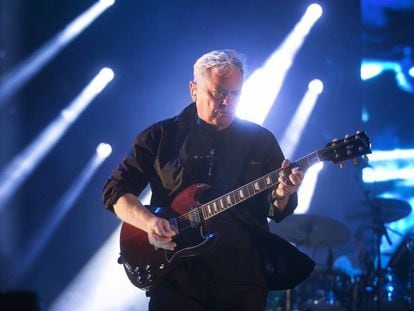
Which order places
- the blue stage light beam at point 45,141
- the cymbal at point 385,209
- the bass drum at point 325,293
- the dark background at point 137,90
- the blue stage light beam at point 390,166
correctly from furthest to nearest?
the blue stage light beam at point 390,166
the dark background at point 137,90
the blue stage light beam at point 45,141
the cymbal at point 385,209
the bass drum at point 325,293

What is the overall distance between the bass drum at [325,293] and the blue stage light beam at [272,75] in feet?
8.89

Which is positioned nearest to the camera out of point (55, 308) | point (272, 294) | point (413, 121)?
point (272, 294)

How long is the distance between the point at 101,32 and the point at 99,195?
2478mm

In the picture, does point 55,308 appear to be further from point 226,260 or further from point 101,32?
point 226,260

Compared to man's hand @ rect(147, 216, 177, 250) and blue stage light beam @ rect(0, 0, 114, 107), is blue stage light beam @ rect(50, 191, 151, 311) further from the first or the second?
man's hand @ rect(147, 216, 177, 250)

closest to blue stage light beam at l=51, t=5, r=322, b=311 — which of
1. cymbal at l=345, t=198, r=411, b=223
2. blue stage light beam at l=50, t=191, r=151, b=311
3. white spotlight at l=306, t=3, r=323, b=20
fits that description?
blue stage light beam at l=50, t=191, r=151, b=311

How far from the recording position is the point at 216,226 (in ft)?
11.7

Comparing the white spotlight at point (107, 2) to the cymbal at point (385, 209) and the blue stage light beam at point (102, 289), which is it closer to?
the blue stage light beam at point (102, 289)

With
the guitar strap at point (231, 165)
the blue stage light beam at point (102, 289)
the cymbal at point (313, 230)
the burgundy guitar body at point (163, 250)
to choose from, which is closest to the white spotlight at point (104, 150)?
the blue stage light beam at point (102, 289)

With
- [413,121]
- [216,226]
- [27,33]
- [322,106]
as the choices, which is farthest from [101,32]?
[216,226]

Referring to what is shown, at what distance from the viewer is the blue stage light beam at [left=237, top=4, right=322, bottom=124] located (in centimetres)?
893

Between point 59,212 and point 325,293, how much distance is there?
398 centimetres

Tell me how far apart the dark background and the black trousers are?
17.7ft

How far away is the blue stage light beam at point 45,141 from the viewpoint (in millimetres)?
8414
